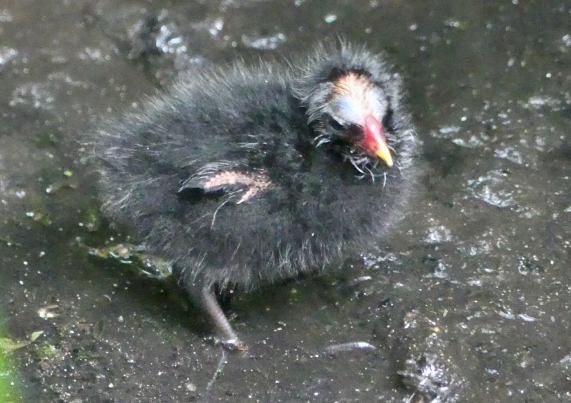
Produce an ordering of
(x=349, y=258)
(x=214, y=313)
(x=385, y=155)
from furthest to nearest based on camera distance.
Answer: (x=349, y=258) → (x=214, y=313) → (x=385, y=155)

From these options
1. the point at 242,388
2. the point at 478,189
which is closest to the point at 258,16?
the point at 478,189

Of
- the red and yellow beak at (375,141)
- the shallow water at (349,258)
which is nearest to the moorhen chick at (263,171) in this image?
the red and yellow beak at (375,141)

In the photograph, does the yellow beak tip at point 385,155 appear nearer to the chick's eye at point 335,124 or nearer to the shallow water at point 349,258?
the chick's eye at point 335,124

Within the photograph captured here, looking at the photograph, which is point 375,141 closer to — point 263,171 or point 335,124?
point 335,124

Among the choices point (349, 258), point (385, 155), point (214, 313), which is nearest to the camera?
point (385, 155)

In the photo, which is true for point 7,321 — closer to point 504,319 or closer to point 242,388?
point 242,388

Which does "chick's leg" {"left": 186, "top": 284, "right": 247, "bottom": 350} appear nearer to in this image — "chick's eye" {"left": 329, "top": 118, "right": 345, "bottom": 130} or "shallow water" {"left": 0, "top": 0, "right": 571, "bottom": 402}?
"shallow water" {"left": 0, "top": 0, "right": 571, "bottom": 402}

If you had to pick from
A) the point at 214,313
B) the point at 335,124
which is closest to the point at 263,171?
the point at 335,124

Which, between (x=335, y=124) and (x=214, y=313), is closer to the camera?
(x=335, y=124)
